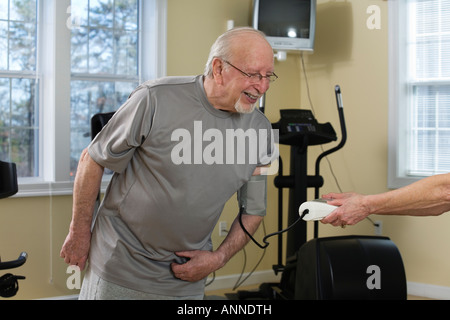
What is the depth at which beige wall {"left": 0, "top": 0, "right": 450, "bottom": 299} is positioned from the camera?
3.53 meters

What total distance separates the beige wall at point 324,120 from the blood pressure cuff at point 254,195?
84.9 inches

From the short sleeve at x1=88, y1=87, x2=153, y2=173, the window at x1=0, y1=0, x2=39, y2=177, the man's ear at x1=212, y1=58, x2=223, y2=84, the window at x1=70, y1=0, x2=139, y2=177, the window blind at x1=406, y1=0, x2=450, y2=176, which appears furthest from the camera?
the window blind at x1=406, y1=0, x2=450, y2=176

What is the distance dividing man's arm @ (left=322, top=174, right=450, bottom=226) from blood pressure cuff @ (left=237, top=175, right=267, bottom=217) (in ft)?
0.75

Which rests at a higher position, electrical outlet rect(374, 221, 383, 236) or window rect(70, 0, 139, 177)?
window rect(70, 0, 139, 177)

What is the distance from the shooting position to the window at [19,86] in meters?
3.51

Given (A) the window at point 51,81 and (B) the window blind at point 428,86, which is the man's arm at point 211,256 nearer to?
(A) the window at point 51,81

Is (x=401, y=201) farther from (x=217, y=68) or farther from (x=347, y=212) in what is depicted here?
(x=217, y=68)

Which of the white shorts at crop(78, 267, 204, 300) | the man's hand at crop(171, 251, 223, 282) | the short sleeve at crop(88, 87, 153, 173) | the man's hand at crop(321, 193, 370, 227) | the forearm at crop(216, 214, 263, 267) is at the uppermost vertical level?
the short sleeve at crop(88, 87, 153, 173)

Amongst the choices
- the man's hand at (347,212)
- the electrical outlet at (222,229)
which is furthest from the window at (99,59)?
the man's hand at (347,212)

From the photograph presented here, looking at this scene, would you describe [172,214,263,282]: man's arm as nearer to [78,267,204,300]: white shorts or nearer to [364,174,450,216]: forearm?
[78,267,204,300]: white shorts

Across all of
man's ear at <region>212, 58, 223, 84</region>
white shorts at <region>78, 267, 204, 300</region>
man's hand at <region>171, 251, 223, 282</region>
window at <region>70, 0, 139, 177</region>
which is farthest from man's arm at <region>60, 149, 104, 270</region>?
window at <region>70, 0, 139, 177</region>
